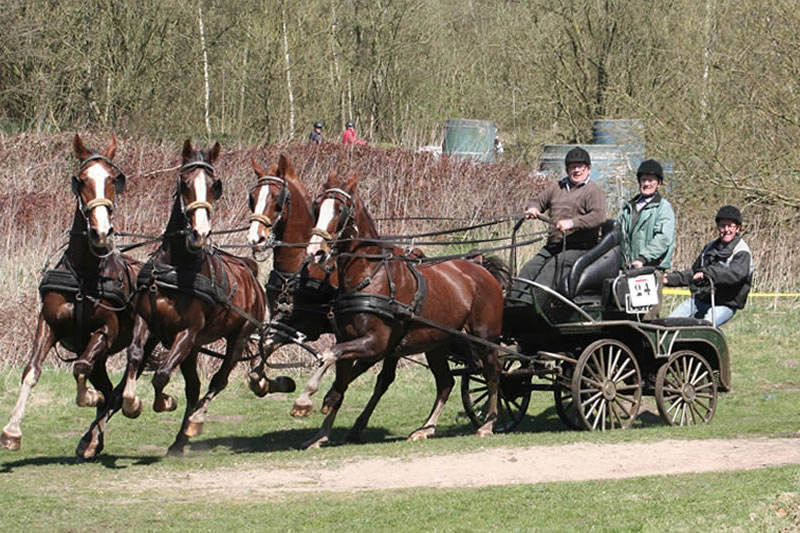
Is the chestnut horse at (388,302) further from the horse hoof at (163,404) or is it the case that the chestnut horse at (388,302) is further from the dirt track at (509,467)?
the horse hoof at (163,404)

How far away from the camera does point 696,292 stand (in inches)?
508

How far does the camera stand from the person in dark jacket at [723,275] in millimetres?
12664

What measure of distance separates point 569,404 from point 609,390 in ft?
2.20

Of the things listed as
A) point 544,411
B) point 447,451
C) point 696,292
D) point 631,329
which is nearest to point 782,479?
point 447,451

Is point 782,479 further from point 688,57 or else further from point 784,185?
point 688,57

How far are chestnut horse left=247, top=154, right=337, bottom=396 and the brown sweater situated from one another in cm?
212

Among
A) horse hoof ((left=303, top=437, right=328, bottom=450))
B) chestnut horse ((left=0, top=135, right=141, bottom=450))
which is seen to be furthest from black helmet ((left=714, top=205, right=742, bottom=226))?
chestnut horse ((left=0, top=135, right=141, bottom=450))

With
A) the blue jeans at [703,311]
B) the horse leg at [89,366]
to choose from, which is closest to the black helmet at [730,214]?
the blue jeans at [703,311]

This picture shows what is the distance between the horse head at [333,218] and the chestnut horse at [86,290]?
155 centimetres

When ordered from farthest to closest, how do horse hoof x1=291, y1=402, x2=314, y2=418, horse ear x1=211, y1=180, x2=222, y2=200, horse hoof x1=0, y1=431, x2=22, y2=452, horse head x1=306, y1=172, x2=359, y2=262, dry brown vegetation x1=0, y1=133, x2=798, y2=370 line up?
dry brown vegetation x1=0, y1=133, x2=798, y2=370, horse head x1=306, y1=172, x2=359, y2=262, horse ear x1=211, y1=180, x2=222, y2=200, horse hoof x1=291, y1=402, x2=314, y2=418, horse hoof x1=0, y1=431, x2=22, y2=452

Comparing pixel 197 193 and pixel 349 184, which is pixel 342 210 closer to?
pixel 349 184

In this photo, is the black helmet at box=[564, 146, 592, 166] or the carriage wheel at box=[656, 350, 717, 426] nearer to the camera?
the black helmet at box=[564, 146, 592, 166]

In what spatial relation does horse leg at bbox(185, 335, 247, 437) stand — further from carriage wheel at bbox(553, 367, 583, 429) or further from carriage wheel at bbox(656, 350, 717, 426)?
carriage wheel at bbox(656, 350, 717, 426)

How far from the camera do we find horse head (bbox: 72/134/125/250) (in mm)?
9047
